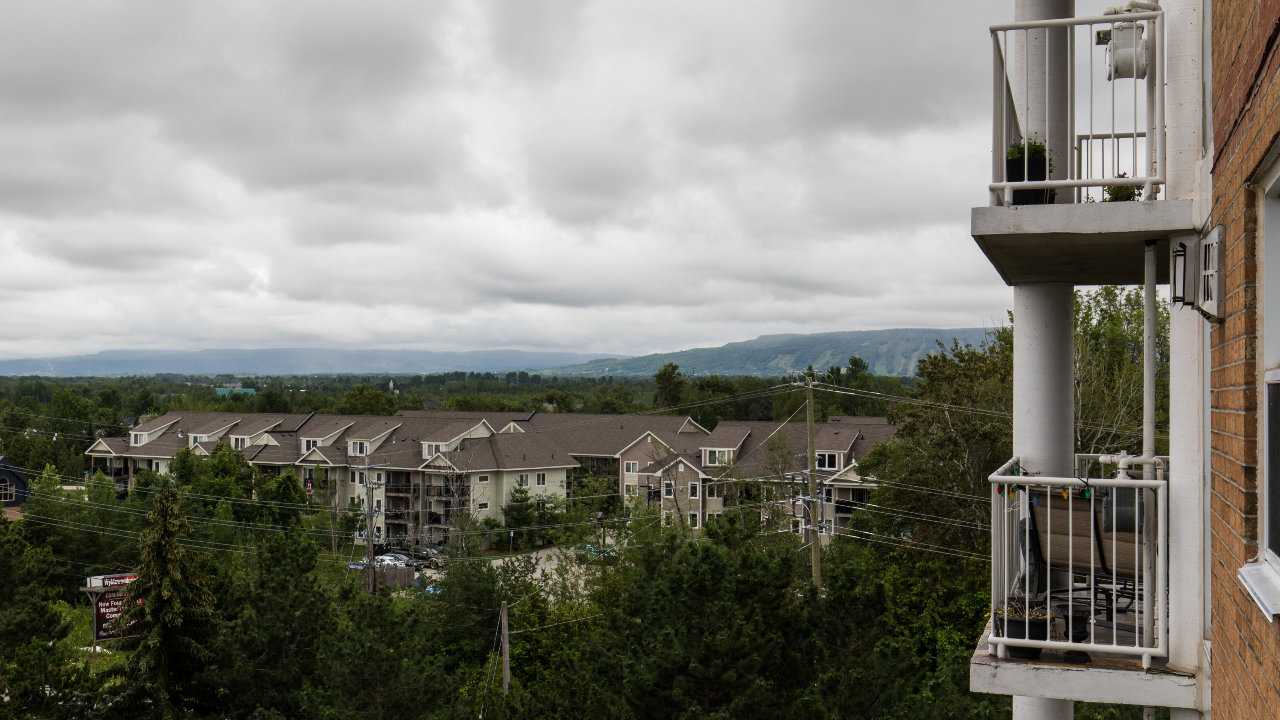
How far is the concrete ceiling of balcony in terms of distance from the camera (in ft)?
14.6

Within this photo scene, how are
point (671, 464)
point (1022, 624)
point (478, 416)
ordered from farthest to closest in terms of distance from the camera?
point (478, 416) < point (671, 464) < point (1022, 624)

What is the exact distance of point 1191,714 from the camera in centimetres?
464

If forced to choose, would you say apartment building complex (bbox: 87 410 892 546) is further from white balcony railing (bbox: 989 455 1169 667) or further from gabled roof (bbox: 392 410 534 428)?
white balcony railing (bbox: 989 455 1169 667)

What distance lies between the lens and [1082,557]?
550 centimetres

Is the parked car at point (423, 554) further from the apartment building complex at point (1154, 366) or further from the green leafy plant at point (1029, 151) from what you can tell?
the green leafy plant at point (1029, 151)

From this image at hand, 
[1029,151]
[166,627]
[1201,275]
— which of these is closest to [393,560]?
[166,627]

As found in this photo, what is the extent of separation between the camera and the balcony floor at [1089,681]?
4629 mm

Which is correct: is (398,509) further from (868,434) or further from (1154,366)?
(1154,366)

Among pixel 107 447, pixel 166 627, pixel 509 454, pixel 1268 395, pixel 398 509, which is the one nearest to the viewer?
pixel 1268 395

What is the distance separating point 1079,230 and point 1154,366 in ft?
3.68

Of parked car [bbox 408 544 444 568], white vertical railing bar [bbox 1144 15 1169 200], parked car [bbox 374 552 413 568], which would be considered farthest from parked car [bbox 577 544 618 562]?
white vertical railing bar [bbox 1144 15 1169 200]

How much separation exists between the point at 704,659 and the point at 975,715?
160 inches

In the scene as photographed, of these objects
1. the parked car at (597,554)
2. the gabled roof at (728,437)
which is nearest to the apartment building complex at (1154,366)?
the parked car at (597,554)

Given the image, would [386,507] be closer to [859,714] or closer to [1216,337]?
[859,714]
